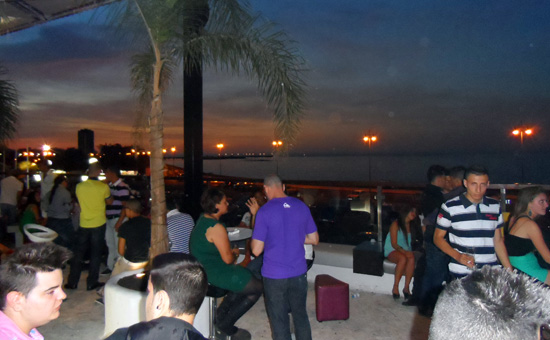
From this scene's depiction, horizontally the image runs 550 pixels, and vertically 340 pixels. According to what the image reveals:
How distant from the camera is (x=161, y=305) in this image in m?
1.57

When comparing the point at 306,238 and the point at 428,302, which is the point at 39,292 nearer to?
the point at 306,238

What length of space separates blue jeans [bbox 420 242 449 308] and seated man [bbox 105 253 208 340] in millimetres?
3628

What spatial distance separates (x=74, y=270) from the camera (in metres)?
5.65

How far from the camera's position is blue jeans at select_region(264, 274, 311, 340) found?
3439 mm

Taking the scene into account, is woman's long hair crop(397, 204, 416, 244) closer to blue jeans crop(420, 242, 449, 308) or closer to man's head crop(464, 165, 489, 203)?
blue jeans crop(420, 242, 449, 308)

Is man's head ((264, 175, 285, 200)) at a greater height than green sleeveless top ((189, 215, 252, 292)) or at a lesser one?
greater

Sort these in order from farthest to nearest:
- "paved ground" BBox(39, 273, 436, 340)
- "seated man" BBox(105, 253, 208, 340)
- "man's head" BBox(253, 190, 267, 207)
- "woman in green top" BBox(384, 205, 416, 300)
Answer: "man's head" BBox(253, 190, 267, 207) → "woman in green top" BBox(384, 205, 416, 300) → "paved ground" BBox(39, 273, 436, 340) → "seated man" BBox(105, 253, 208, 340)

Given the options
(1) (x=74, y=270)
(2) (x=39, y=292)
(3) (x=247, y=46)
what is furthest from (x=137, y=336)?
(1) (x=74, y=270)

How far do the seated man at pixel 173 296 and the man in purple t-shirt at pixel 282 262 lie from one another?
5.93ft

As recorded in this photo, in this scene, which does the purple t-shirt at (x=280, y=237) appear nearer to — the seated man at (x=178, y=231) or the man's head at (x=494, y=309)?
the seated man at (x=178, y=231)

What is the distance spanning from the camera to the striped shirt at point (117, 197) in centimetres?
649

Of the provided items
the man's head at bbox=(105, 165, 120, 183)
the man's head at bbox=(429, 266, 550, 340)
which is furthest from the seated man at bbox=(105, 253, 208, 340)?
the man's head at bbox=(105, 165, 120, 183)

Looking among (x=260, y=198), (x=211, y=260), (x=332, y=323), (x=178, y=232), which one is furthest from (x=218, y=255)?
(x=260, y=198)

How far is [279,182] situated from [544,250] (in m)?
2.43
